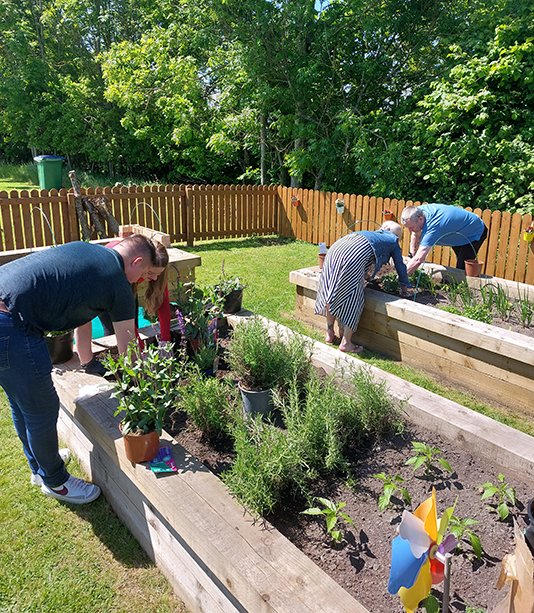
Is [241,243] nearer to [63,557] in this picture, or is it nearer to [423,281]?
[423,281]

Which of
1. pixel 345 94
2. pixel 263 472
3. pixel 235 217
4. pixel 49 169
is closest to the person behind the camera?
pixel 263 472

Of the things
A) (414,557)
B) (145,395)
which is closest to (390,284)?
(145,395)

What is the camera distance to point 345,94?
41.0 ft

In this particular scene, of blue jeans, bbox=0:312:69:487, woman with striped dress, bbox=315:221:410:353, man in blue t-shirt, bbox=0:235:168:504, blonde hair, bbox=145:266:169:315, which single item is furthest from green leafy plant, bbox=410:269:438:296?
blue jeans, bbox=0:312:69:487

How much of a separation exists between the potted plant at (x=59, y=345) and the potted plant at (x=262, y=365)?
107 cm

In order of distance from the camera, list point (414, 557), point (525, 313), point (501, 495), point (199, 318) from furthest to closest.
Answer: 1. point (525, 313)
2. point (199, 318)
3. point (501, 495)
4. point (414, 557)

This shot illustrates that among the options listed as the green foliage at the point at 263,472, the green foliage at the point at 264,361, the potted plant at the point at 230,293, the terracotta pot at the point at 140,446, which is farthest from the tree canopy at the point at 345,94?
the terracotta pot at the point at 140,446

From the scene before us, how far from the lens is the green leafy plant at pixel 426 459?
2406 millimetres

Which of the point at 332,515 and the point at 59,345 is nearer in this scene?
the point at 332,515

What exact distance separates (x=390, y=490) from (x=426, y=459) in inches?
13.2

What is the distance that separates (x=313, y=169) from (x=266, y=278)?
21.3 ft

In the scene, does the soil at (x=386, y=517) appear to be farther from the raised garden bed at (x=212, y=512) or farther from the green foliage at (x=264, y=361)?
the green foliage at (x=264, y=361)

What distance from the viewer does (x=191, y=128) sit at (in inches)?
574

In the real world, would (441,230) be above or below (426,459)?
above
